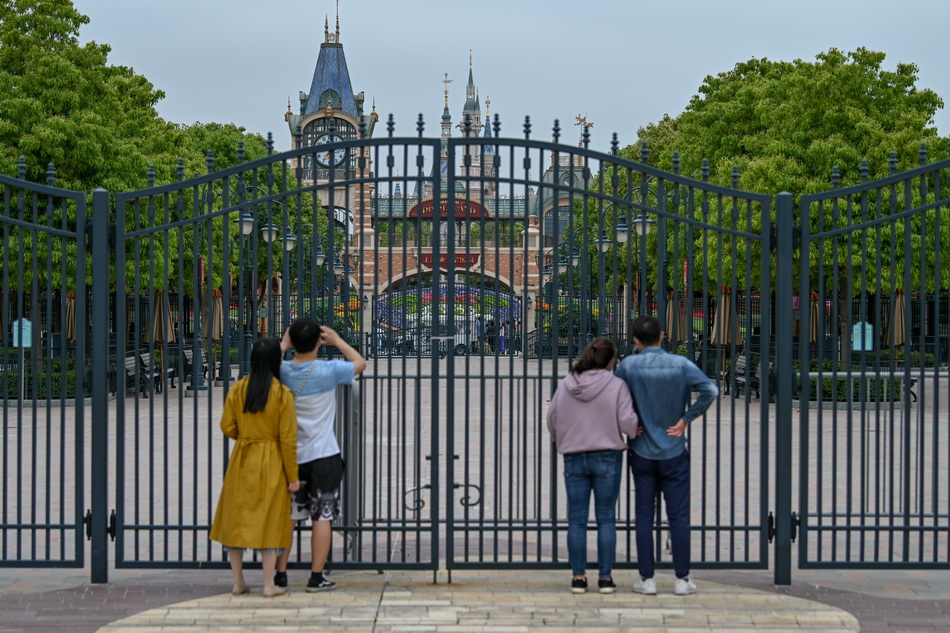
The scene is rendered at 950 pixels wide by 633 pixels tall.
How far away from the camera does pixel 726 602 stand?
618cm

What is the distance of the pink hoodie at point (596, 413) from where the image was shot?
6066 millimetres

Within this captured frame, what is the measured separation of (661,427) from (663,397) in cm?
17

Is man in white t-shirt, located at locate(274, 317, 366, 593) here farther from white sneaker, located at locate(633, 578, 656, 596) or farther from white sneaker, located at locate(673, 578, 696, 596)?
white sneaker, located at locate(673, 578, 696, 596)

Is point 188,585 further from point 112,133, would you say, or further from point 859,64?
point 859,64

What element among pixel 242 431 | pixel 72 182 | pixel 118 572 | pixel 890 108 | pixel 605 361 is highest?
pixel 890 108

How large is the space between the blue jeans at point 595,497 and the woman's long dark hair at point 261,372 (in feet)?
5.53

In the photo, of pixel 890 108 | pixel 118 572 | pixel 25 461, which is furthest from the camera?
pixel 890 108

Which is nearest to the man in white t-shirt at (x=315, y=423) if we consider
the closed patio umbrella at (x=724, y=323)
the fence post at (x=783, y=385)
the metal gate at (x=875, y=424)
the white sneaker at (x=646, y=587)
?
the white sneaker at (x=646, y=587)

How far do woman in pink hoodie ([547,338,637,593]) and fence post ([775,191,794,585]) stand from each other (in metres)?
0.98

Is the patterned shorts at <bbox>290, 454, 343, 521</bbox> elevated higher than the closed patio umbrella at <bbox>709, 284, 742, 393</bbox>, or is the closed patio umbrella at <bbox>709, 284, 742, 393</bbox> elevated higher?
the closed patio umbrella at <bbox>709, 284, 742, 393</bbox>

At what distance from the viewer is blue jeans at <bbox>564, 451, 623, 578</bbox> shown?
6.11 m

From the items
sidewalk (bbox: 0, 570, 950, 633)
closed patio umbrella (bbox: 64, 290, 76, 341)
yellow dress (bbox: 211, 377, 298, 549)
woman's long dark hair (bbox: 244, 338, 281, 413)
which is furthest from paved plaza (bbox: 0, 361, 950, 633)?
closed patio umbrella (bbox: 64, 290, 76, 341)

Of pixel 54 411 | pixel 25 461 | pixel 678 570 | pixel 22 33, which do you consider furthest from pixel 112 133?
pixel 678 570

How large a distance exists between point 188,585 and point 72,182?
1398 centimetres
